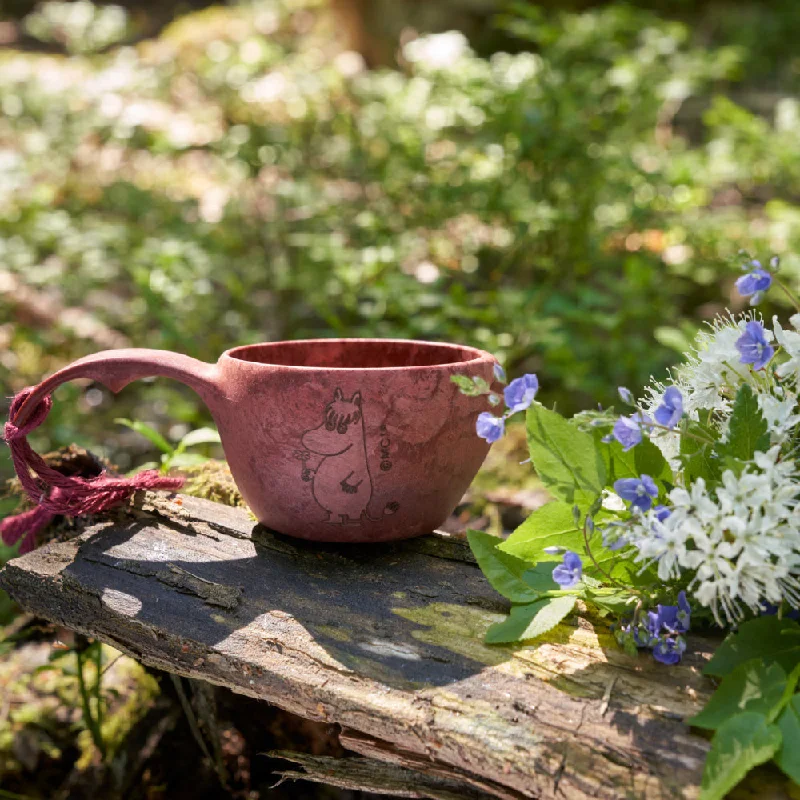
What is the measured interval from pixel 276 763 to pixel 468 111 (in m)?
2.40

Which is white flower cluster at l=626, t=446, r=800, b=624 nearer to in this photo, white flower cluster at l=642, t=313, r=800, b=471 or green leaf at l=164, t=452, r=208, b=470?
white flower cluster at l=642, t=313, r=800, b=471

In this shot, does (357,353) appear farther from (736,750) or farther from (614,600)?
(736,750)

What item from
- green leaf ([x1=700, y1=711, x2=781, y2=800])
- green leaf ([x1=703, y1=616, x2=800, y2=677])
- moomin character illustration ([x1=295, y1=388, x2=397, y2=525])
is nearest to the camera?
green leaf ([x1=700, y1=711, x2=781, y2=800])

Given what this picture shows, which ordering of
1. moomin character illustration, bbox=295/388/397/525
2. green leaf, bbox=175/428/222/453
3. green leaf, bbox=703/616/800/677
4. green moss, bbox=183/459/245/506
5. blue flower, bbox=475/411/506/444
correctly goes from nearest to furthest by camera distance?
green leaf, bbox=703/616/800/677
blue flower, bbox=475/411/506/444
moomin character illustration, bbox=295/388/397/525
green moss, bbox=183/459/245/506
green leaf, bbox=175/428/222/453

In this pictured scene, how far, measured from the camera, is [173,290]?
8.13ft

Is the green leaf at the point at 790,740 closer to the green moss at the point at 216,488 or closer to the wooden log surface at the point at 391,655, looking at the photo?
the wooden log surface at the point at 391,655

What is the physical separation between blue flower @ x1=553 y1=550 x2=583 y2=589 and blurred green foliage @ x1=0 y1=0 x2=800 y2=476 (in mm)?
1493

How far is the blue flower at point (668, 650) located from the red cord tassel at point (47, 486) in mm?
911

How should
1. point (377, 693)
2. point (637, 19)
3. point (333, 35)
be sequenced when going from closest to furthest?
point (377, 693)
point (637, 19)
point (333, 35)

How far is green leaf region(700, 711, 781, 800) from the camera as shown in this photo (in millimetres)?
751

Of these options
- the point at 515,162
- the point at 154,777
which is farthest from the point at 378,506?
the point at 515,162

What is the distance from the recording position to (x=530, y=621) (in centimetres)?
100

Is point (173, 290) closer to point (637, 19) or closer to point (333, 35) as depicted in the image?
point (637, 19)

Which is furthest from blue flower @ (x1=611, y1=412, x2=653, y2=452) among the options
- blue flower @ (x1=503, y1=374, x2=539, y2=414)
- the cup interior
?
the cup interior
